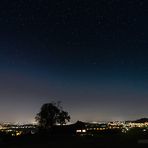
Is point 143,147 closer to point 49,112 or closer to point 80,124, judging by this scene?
point 49,112

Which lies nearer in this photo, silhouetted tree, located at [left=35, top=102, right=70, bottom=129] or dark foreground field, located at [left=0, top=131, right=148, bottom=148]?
dark foreground field, located at [left=0, top=131, right=148, bottom=148]

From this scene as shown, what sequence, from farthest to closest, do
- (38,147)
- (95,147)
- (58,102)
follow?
(58,102) < (38,147) < (95,147)

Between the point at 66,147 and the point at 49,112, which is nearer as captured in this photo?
the point at 66,147

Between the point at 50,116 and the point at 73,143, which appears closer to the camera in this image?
the point at 73,143

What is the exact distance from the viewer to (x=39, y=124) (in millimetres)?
139000

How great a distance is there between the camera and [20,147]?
184ft

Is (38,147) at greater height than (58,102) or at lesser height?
lesser

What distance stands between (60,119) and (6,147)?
80.7 metres

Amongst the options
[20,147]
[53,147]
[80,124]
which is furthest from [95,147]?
[80,124]

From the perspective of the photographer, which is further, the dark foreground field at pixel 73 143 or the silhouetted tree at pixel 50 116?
the silhouetted tree at pixel 50 116

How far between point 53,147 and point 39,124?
8707 centimetres

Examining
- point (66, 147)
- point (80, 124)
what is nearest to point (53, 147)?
point (66, 147)

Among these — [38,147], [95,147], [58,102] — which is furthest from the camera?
[58,102]

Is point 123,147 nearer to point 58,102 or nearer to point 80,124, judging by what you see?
point 58,102
